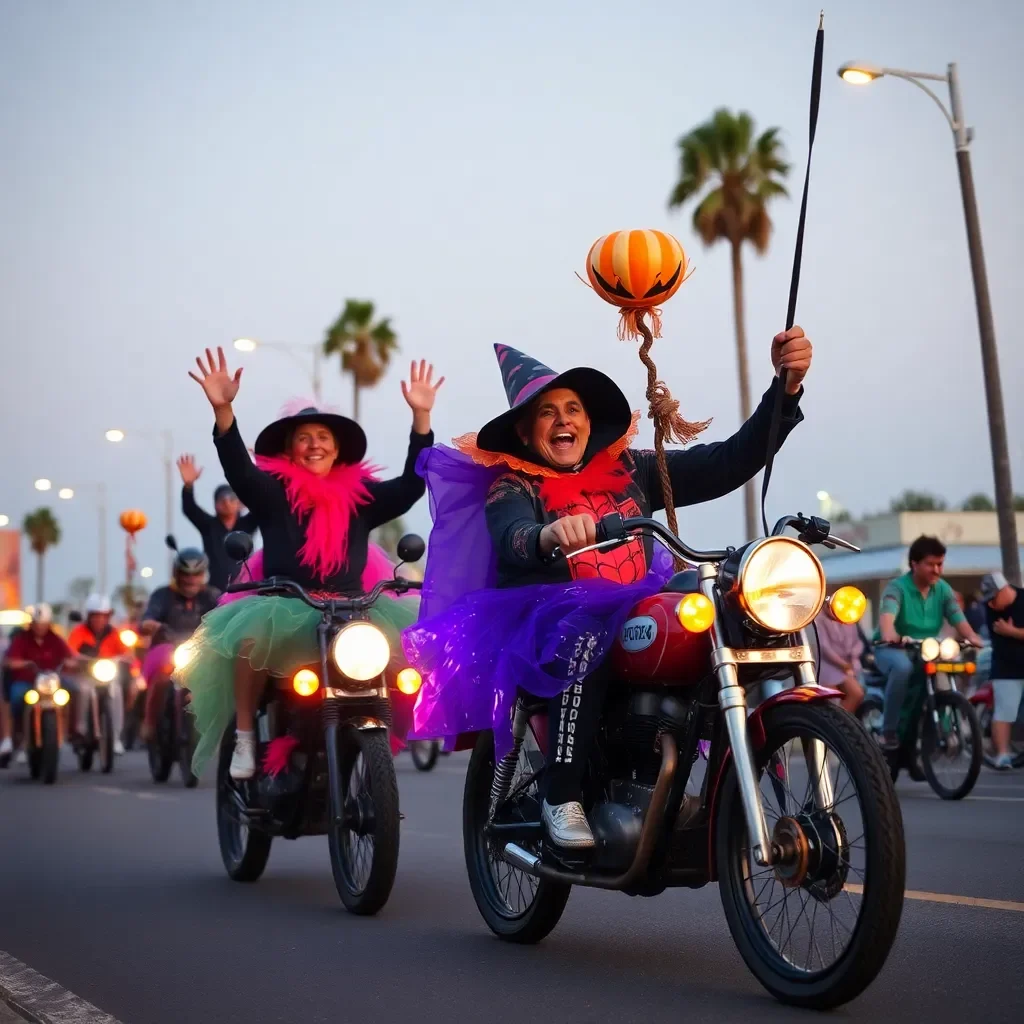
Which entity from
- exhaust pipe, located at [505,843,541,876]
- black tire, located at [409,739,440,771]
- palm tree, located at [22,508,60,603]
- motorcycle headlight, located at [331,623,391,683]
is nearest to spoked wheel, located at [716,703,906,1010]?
exhaust pipe, located at [505,843,541,876]

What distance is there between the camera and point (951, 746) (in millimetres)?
12891

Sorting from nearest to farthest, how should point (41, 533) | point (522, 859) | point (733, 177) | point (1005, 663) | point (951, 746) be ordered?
point (522, 859) → point (951, 746) → point (1005, 663) → point (733, 177) → point (41, 533)

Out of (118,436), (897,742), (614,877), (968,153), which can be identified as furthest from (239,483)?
(118,436)

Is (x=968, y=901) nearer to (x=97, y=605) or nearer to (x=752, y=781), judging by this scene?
(x=752, y=781)

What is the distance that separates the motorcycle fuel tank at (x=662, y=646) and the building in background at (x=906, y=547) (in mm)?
37371

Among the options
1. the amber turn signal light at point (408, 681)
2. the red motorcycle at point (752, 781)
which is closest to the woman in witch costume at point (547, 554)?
the red motorcycle at point (752, 781)

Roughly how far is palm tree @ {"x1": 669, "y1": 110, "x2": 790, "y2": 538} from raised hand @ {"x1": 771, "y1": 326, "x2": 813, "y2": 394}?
108ft

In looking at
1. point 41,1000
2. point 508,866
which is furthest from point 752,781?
point 41,1000

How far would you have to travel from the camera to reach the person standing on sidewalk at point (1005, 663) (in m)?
14.8

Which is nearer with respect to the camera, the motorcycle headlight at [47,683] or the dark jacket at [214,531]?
the dark jacket at [214,531]

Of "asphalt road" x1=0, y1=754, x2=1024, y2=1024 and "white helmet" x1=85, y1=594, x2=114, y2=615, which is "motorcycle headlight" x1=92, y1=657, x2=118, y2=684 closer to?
"white helmet" x1=85, y1=594, x2=114, y2=615

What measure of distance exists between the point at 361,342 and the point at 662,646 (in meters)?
50.6

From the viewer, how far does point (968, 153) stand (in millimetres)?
20781

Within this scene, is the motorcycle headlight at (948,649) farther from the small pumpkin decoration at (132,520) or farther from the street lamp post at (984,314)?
the small pumpkin decoration at (132,520)
